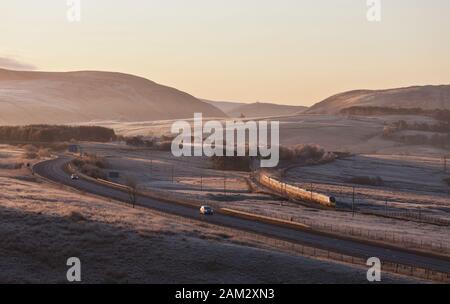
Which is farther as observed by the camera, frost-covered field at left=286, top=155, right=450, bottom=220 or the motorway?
frost-covered field at left=286, top=155, right=450, bottom=220

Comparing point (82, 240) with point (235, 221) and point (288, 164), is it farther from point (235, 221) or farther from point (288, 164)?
point (288, 164)

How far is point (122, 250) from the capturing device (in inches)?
1596

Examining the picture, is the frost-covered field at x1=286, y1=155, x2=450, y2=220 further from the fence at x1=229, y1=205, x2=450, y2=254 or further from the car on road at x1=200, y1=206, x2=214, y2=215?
the car on road at x1=200, y1=206, x2=214, y2=215

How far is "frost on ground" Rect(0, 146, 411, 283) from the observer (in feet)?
120

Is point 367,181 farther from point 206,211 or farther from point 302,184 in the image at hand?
point 206,211

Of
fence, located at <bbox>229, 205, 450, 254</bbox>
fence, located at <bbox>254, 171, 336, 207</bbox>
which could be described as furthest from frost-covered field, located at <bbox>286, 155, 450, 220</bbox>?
fence, located at <bbox>229, 205, 450, 254</bbox>

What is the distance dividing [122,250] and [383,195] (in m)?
65.3

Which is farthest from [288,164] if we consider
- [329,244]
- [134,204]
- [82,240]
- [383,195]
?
[82,240]

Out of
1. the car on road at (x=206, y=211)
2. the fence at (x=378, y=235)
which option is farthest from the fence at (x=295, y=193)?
the car on road at (x=206, y=211)

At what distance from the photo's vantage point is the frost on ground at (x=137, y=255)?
3650 cm

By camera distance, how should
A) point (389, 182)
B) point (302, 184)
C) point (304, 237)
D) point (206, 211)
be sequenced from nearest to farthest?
1. point (304, 237)
2. point (206, 211)
3. point (302, 184)
4. point (389, 182)

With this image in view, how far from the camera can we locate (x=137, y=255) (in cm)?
3975

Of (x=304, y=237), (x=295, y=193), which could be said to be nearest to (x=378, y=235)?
(x=304, y=237)

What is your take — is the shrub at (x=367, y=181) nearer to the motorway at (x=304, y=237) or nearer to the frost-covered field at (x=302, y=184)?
the frost-covered field at (x=302, y=184)
